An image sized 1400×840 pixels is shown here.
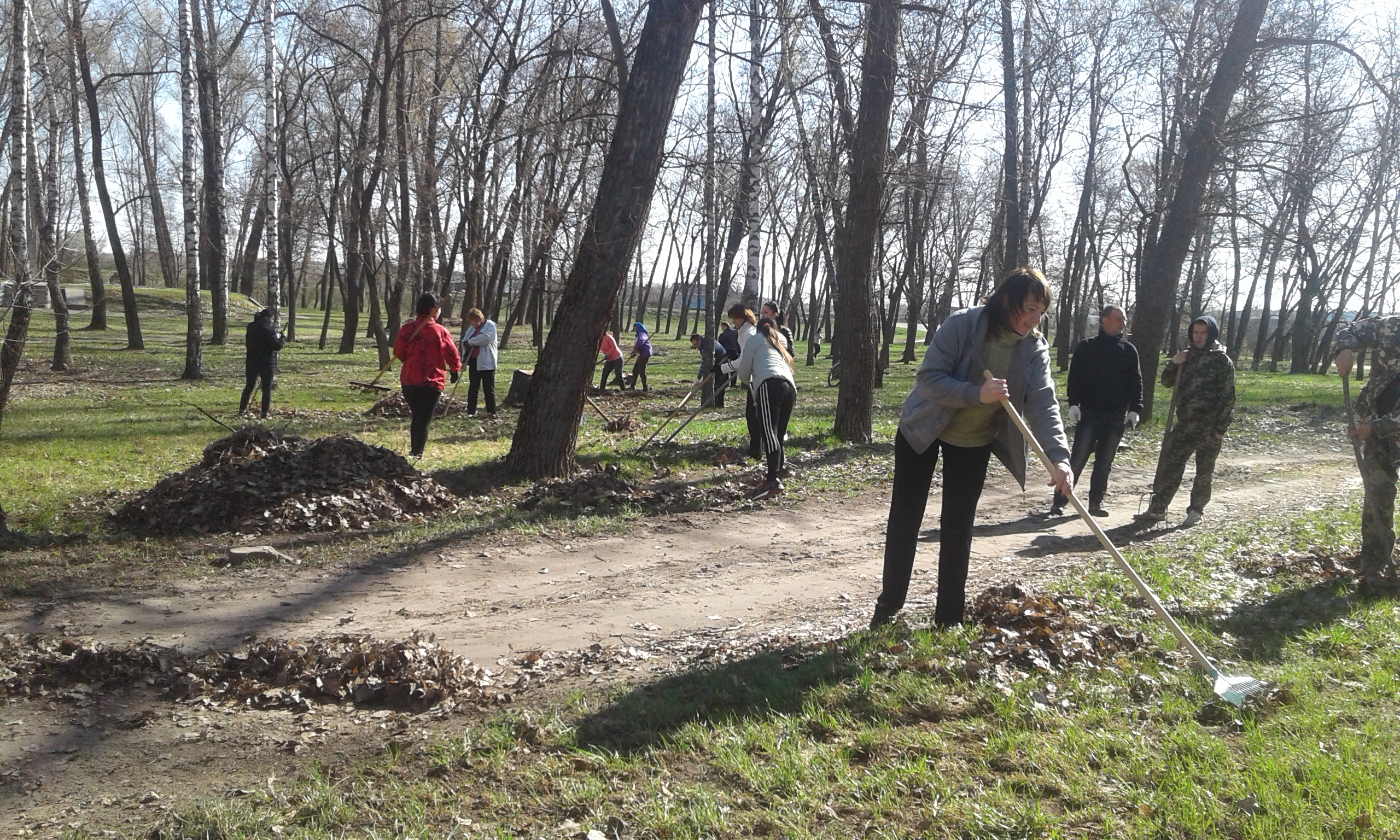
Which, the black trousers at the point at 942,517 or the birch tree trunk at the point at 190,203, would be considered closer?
the black trousers at the point at 942,517

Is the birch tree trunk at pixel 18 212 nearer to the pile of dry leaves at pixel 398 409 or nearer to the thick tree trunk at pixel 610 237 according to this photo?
the thick tree trunk at pixel 610 237

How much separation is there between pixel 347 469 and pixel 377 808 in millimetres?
5784

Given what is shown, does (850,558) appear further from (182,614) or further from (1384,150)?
(1384,150)

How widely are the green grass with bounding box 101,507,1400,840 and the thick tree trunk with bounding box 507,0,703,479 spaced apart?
209 inches

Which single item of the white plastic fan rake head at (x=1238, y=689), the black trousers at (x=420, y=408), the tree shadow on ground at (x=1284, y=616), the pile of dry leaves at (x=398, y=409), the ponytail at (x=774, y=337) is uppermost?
the ponytail at (x=774, y=337)

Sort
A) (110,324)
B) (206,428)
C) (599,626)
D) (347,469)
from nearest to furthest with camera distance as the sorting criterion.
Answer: (599,626) < (347,469) < (206,428) < (110,324)

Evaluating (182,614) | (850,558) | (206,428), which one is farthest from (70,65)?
(850,558)

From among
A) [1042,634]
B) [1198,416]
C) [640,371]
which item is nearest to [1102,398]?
[1198,416]

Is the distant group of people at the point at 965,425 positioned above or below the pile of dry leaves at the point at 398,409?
above

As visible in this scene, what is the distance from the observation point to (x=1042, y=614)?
5262mm

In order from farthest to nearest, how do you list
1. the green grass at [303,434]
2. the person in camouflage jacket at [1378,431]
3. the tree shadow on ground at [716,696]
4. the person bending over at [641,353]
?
1. the person bending over at [641,353]
2. the green grass at [303,434]
3. the person in camouflage jacket at [1378,431]
4. the tree shadow on ground at [716,696]

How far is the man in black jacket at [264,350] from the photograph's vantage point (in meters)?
13.9

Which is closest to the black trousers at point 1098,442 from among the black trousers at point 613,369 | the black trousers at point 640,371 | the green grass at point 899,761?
the green grass at point 899,761

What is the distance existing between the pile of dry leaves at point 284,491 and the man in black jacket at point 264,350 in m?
5.50
